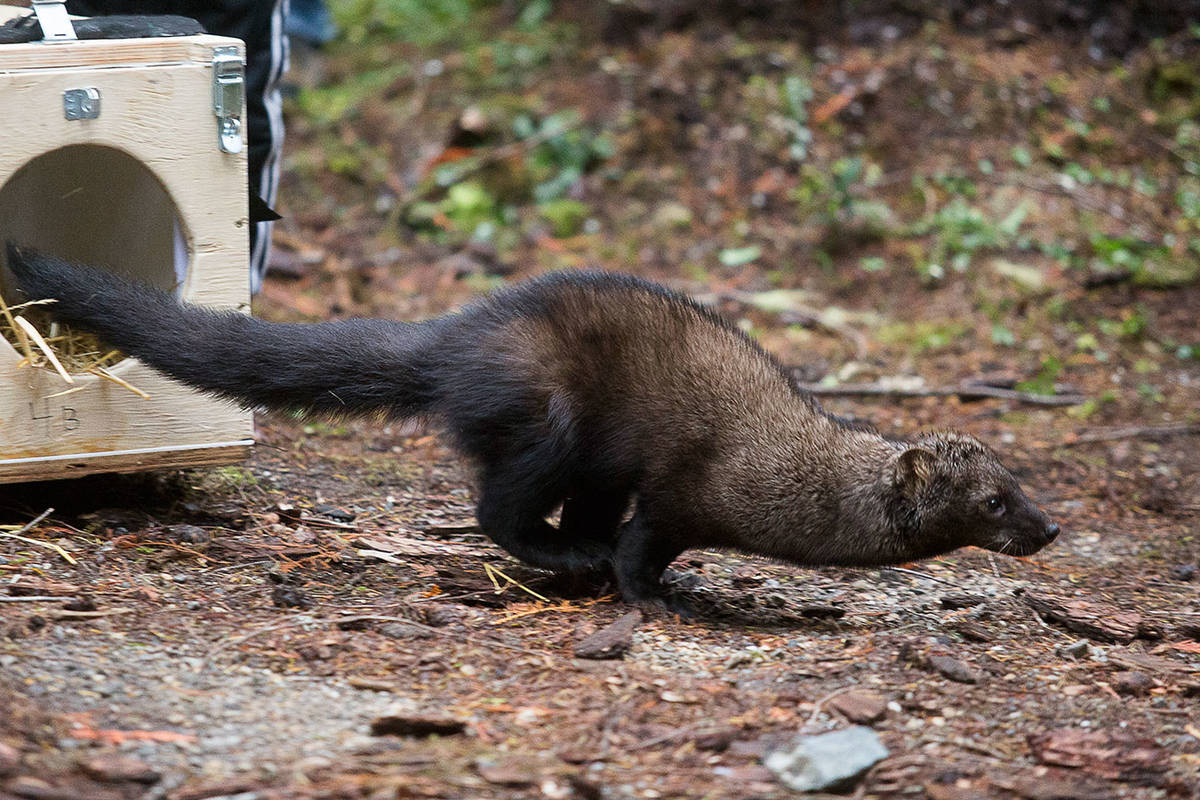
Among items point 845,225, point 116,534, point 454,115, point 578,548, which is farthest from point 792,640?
point 454,115

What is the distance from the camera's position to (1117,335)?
8695 millimetres

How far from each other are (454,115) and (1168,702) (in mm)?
8464

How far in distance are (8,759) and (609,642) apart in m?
1.84

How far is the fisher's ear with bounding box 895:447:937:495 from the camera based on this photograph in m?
5.00

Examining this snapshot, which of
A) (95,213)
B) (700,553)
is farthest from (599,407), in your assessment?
(95,213)

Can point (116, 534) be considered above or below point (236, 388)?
below

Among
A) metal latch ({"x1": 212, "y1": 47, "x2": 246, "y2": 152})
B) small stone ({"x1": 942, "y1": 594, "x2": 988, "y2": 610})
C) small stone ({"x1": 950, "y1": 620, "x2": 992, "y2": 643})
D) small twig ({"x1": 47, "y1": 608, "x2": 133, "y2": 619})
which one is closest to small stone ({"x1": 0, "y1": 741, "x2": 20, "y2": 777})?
small twig ({"x1": 47, "y1": 608, "x2": 133, "y2": 619})

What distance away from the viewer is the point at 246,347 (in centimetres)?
471

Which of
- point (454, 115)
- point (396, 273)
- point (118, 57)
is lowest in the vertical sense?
point (396, 273)

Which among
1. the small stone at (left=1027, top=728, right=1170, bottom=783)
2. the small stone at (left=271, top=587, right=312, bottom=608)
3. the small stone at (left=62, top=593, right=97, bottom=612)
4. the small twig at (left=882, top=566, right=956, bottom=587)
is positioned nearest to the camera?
the small stone at (left=1027, top=728, right=1170, bottom=783)

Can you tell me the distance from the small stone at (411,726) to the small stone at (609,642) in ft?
2.64

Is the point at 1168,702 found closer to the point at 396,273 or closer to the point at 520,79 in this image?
the point at 396,273

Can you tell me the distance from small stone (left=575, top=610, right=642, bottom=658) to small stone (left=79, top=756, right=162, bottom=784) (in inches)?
57.2

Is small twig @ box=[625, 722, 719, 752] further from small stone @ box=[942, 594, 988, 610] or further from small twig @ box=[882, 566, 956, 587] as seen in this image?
small twig @ box=[882, 566, 956, 587]
